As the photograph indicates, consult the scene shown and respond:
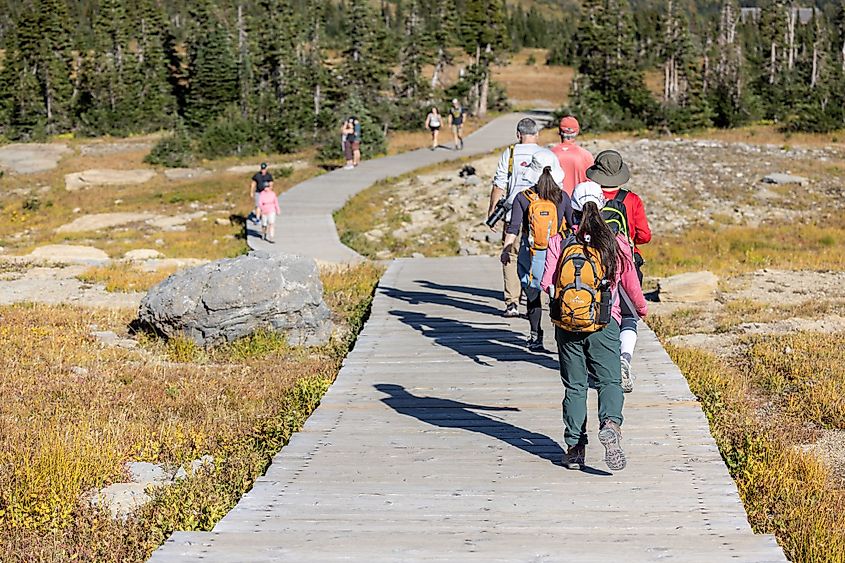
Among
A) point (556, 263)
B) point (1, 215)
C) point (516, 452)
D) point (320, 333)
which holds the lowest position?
point (1, 215)

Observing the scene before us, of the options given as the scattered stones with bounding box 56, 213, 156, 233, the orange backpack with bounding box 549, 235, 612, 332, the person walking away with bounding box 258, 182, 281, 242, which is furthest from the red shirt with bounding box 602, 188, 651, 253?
the scattered stones with bounding box 56, 213, 156, 233

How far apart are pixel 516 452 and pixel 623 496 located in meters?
1.05

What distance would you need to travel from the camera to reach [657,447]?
6.38 metres

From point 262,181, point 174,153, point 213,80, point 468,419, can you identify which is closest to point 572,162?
point 468,419

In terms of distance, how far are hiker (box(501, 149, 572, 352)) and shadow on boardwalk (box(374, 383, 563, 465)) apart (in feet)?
4.36

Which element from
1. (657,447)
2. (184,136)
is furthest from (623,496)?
(184,136)

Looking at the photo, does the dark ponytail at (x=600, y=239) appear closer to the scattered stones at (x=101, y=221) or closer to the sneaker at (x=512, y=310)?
the sneaker at (x=512, y=310)

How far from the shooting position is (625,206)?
7.08m

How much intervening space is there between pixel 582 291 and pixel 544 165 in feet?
11.5

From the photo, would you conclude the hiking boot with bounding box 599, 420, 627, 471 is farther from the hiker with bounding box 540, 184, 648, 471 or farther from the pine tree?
the pine tree

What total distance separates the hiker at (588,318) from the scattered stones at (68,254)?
1513 cm

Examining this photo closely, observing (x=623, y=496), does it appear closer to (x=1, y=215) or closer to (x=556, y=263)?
(x=556, y=263)

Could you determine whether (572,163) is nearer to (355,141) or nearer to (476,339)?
(476,339)

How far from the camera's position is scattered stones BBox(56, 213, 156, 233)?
2692 centimetres
